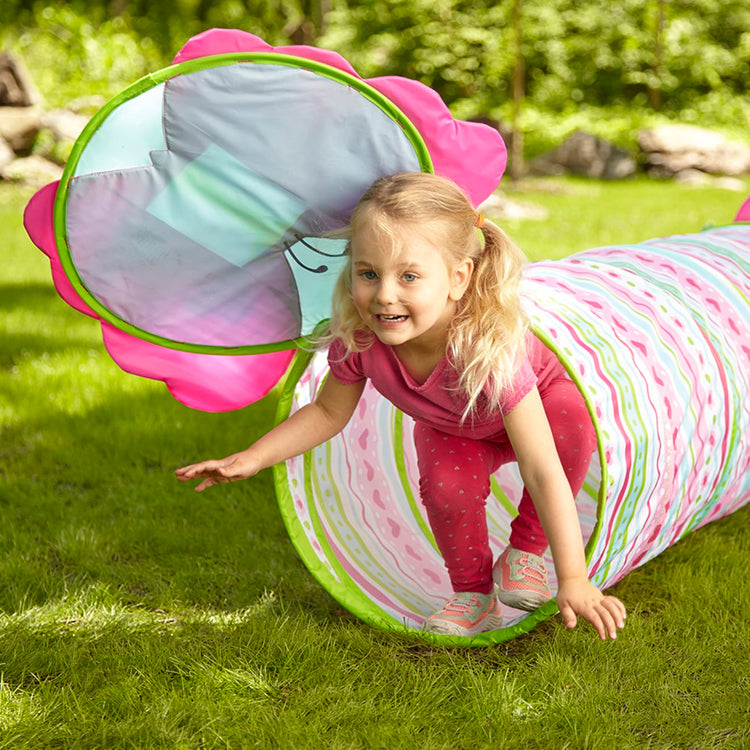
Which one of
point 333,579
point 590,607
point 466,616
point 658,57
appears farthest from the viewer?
point 658,57

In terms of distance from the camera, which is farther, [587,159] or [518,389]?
[587,159]

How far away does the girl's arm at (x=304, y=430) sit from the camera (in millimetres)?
2582

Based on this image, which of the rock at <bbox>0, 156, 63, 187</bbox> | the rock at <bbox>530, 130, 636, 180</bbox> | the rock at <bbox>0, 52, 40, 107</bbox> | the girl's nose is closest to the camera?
the girl's nose

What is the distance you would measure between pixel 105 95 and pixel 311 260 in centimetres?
1326

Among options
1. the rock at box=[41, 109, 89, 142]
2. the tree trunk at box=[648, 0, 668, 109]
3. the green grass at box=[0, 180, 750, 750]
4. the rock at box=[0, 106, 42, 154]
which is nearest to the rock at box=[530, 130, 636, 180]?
the tree trunk at box=[648, 0, 668, 109]

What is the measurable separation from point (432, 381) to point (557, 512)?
48 cm

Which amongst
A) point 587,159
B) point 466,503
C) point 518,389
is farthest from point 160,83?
point 587,159

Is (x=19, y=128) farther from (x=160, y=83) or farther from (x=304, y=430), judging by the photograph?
(x=304, y=430)

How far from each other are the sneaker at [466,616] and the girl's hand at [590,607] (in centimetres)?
53

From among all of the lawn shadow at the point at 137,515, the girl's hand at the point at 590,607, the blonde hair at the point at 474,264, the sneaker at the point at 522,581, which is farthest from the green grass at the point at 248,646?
the blonde hair at the point at 474,264

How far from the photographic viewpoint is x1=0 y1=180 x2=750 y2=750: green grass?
221 centimetres

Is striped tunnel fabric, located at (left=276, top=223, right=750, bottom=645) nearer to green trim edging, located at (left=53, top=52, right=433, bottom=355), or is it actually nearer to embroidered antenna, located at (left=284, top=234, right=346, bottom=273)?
embroidered antenna, located at (left=284, top=234, right=346, bottom=273)

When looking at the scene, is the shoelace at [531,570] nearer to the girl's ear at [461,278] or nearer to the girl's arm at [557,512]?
the girl's arm at [557,512]

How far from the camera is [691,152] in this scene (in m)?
15.5
